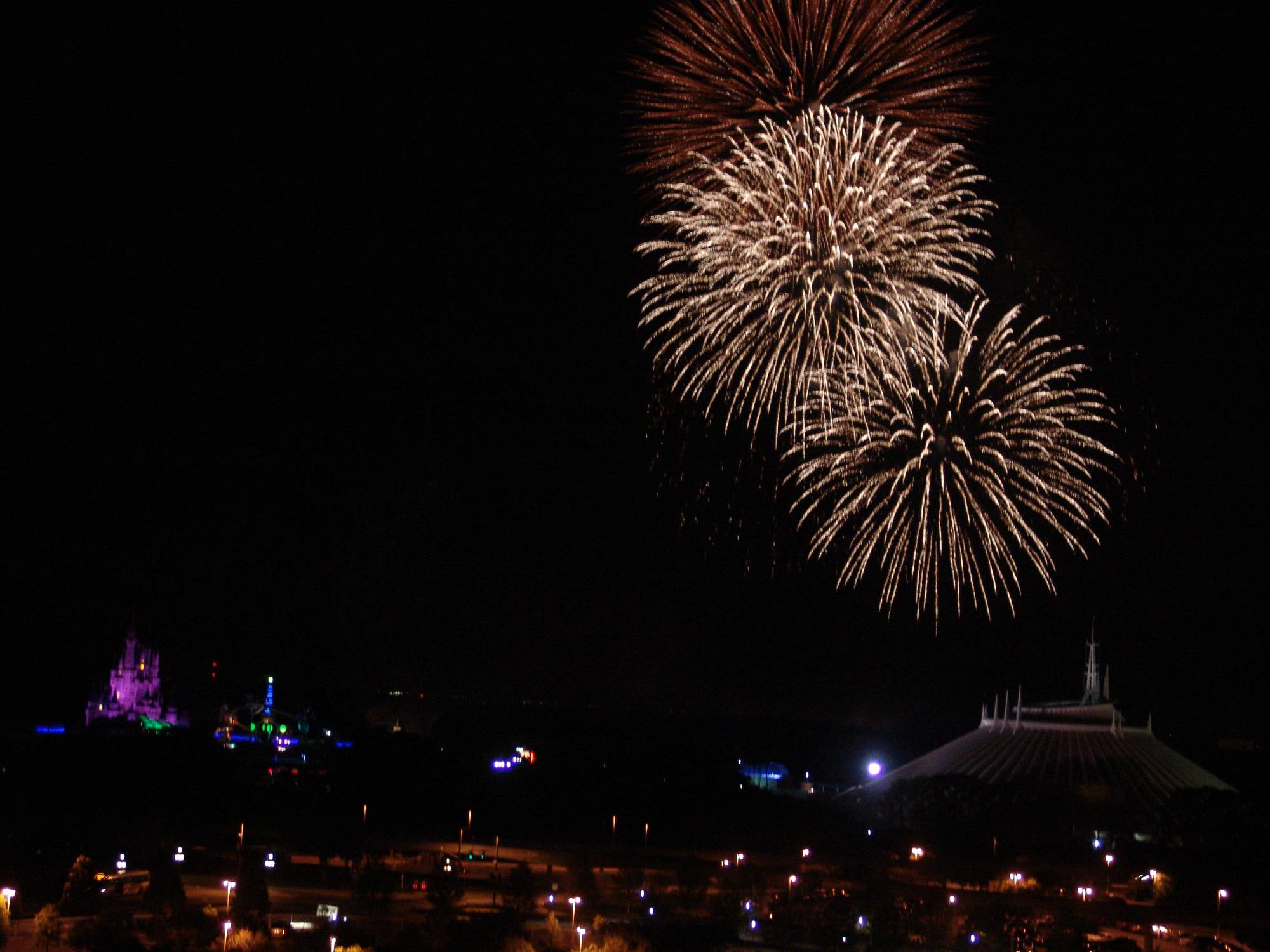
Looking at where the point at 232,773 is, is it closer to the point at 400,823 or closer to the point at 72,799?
the point at 72,799

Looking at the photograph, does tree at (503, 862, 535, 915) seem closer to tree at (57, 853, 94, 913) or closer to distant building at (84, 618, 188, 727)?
tree at (57, 853, 94, 913)

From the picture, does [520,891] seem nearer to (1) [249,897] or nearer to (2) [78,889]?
(1) [249,897]

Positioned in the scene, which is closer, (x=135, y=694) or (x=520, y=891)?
(x=520, y=891)

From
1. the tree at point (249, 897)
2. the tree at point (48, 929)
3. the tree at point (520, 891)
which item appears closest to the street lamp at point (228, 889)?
the tree at point (249, 897)

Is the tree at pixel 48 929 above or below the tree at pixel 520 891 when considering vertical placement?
below

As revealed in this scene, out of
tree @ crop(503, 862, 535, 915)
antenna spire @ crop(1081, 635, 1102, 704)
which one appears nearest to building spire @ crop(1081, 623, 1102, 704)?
antenna spire @ crop(1081, 635, 1102, 704)

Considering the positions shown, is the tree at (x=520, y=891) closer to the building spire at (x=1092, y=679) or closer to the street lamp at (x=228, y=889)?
the street lamp at (x=228, y=889)

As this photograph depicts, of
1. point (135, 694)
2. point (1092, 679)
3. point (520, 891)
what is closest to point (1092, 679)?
point (1092, 679)

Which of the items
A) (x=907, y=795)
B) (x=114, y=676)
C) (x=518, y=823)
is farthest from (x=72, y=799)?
(x=114, y=676)
